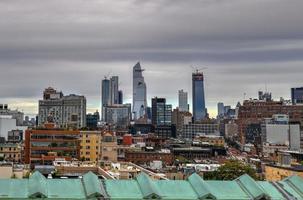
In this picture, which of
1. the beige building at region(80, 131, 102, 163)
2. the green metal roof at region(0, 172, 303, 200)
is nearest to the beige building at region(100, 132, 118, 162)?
the beige building at region(80, 131, 102, 163)

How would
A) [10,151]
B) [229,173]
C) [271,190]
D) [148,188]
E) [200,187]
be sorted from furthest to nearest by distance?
[10,151], [229,173], [271,190], [200,187], [148,188]

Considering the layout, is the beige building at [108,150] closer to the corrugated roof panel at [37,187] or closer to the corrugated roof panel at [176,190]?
the corrugated roof panel at [176,190]

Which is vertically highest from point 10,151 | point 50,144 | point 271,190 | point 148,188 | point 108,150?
point 50,144

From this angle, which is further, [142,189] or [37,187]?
[142,189]

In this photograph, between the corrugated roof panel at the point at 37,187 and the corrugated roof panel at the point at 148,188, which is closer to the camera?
the corrugated roof panel at the point at 37,187

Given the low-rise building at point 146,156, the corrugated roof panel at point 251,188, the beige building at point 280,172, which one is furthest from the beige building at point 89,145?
the corrugated roof panel at point 251,188

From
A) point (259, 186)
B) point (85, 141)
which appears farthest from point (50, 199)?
point (85, 141)

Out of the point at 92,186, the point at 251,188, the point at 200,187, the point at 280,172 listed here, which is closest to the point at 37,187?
the point at 92,186

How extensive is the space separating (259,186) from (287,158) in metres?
67.9

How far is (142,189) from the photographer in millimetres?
20938

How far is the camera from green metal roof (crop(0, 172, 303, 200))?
66.2 ft

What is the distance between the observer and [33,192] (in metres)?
19.9

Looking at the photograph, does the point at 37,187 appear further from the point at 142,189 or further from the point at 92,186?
the point at 142,189

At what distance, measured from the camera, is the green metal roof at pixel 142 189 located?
66.2 ft
